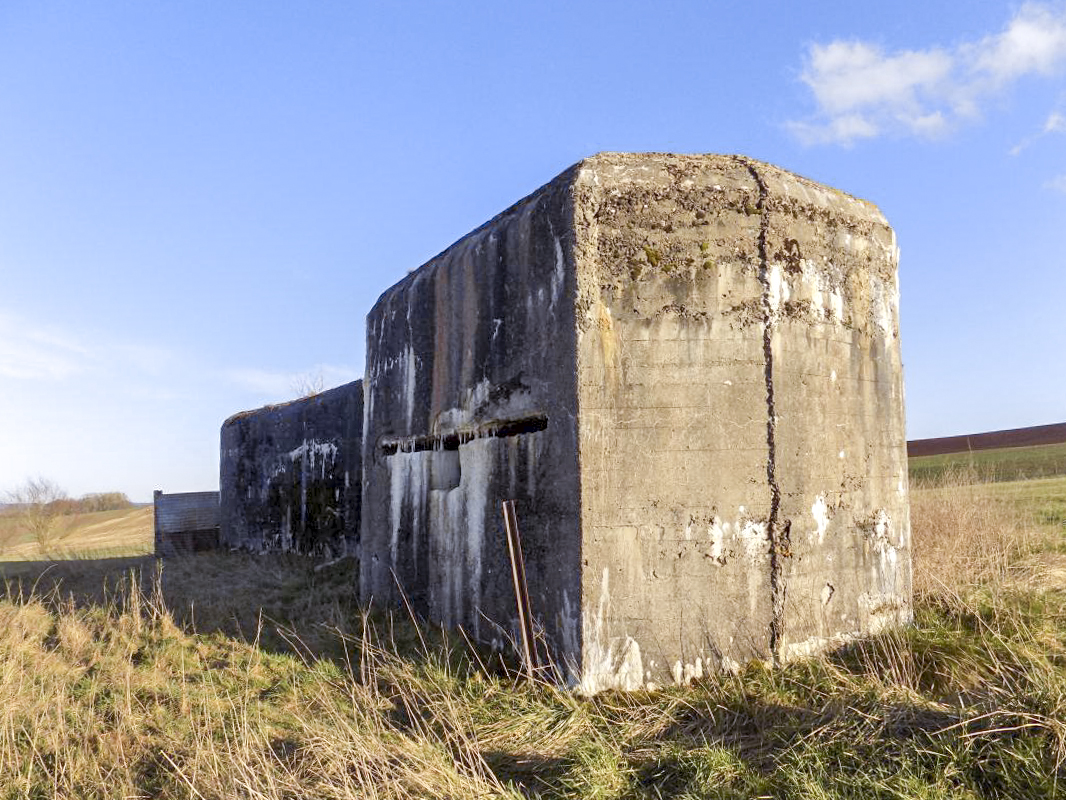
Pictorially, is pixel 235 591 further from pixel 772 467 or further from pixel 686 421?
pixel 772 467

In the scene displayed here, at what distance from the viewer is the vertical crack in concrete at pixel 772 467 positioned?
392cm

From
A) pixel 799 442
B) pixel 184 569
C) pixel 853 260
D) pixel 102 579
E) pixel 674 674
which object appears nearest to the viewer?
pixel 674 674

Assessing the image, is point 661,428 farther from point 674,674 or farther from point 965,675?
point 965,675

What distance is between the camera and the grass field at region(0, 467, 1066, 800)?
2904mm

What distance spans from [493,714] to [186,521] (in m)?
8.96

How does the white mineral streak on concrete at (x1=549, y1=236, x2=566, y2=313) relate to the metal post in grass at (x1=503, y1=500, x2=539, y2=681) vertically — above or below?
above

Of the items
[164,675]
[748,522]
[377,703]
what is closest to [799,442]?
[748,522]

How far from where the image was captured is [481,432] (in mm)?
4672

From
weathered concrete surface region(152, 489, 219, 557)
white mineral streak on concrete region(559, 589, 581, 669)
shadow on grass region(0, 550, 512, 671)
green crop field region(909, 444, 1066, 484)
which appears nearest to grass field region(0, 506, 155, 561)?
weathered concrete surface region(152, 489, 219, 557)

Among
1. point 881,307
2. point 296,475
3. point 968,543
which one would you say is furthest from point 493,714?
point 296,475

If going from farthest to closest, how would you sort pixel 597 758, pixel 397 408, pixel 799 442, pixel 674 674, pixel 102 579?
pixel 102 579, pixel 397 408, pixel 799 442, pixel 674 674, pixel 597 758

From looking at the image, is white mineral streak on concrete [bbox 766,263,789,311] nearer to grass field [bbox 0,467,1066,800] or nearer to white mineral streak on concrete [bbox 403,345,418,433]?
grass field [bbox 0,467,1066,800]

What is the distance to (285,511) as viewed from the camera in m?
9.28

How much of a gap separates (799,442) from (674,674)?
1.34m
